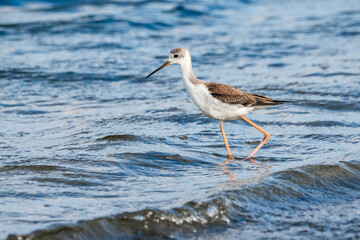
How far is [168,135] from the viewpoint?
7.99 m

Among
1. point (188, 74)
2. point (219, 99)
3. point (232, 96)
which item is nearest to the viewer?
point (219, 99)

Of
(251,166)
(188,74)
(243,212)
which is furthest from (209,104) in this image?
(243,212)

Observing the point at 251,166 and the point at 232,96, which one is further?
the point at 232,96

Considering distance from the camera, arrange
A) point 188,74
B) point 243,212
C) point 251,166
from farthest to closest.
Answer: point 188,74 → point 251,166 → point 243,212

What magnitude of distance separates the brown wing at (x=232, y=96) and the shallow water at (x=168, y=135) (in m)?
0.69

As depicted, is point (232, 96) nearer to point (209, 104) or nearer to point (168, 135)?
point (209, 104)

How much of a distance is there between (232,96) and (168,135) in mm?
1264

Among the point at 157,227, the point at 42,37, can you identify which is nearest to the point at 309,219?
the point at 157,227

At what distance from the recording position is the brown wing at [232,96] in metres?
7.04

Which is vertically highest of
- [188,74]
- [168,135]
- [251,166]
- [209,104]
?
[188,74]

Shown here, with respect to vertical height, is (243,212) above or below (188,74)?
below

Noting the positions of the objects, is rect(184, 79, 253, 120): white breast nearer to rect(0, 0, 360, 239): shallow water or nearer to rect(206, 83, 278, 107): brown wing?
rect(206, 83, 278, 107): brown wing

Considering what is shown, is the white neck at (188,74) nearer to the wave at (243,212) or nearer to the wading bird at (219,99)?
the wading bird at (219,99)

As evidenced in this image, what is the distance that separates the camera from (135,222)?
16.4 ft
